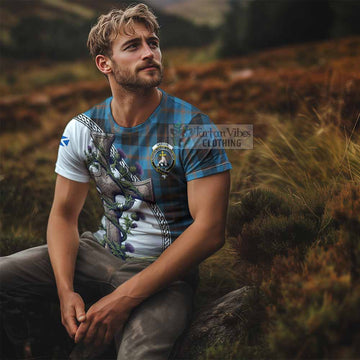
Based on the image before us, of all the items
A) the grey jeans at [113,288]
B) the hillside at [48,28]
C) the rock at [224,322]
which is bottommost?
the rock at [224,322]

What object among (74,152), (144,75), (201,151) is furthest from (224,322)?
(144,75)

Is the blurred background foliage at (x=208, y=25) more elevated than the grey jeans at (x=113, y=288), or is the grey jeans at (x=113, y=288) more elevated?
the blurred background foliage at (x=208, y=25)

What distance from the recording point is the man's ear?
199 centimetres

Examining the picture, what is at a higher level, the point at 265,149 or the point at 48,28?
the point at 48,28

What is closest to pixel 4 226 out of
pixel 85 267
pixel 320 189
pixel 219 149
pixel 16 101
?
pixel 85 267

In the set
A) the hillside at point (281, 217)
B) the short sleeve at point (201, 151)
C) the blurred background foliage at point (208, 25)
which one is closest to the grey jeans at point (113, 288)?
the hillside at point (281, 217)

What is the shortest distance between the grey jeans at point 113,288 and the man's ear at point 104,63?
925 millimetres

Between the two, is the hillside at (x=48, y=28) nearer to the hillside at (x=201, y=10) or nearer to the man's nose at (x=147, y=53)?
the hillside at (x=201, y=10)

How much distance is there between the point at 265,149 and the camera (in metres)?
3.00

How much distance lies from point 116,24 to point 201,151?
2.51 ft

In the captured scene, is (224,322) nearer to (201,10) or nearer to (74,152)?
(74,152)

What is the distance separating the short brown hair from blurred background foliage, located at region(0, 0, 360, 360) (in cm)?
34

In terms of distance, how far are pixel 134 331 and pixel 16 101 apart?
700 cm

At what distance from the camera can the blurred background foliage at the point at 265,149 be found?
56.4 inches
